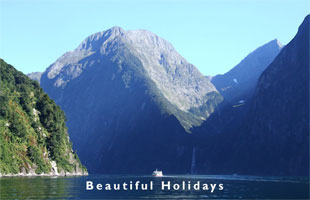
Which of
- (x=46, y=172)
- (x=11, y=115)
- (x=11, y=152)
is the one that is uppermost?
(x=11, y=115)

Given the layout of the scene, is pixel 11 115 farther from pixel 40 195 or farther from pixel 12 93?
pixel 40 195

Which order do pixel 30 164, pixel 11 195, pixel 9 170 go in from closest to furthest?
pixel 11 195, pixel 9 170, pixel 30 164

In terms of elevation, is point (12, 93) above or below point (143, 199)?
above

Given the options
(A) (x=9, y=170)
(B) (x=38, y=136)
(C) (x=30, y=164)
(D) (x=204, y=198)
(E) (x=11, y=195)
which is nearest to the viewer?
(E) (x=11, y=195)

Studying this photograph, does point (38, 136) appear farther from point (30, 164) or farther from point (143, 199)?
point (143, 199)

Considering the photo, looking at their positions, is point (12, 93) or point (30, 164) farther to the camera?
point (12, 93)

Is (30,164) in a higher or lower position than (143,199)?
lower

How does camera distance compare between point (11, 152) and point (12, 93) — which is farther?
point (12, 93)

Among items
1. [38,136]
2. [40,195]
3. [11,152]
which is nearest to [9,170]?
[11,152]

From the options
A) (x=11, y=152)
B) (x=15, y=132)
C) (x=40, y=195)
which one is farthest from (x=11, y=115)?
(x=40, y=195)
